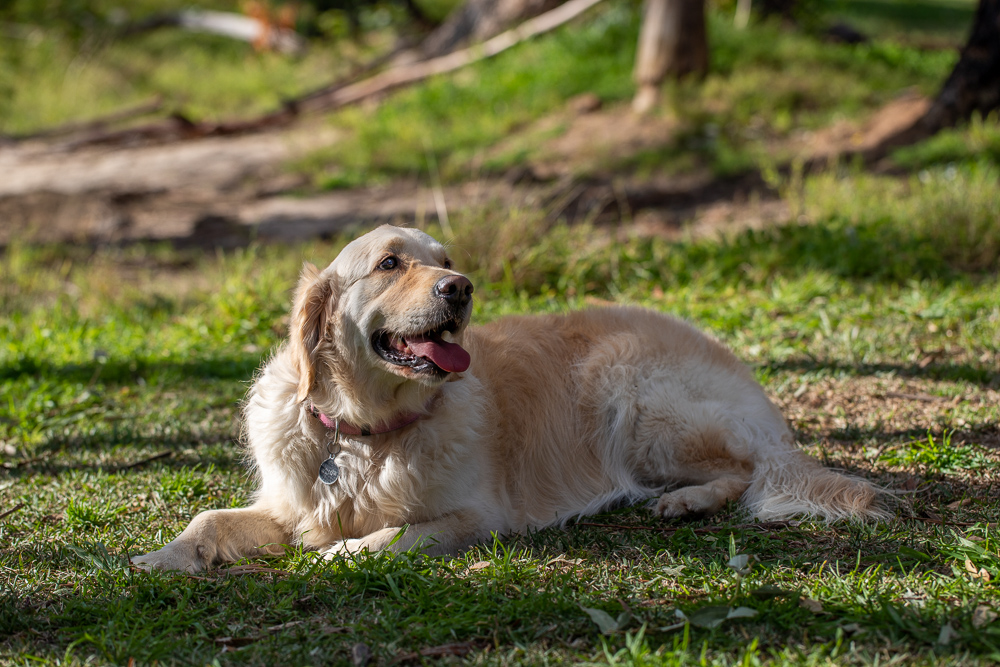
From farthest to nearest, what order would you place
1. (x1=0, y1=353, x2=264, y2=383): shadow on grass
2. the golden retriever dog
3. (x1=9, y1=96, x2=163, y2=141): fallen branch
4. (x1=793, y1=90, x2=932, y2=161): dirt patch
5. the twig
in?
(x1=9, y1=96, x2=163, y2=141): fallen branch → (x1=793, y1=90, x2=932, y2=161): dirt patch → (x1=0, y1=353, x2=264, y2=383): shadow on grass → the twig → the golden retriever dog

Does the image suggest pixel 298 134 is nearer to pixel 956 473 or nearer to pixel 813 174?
pixel 813 174

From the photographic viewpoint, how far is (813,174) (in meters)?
9.33

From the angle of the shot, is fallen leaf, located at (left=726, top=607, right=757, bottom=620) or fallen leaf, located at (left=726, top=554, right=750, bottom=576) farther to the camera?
fallen leaf, located at (left=726, top=554, right=750, bottom=576)

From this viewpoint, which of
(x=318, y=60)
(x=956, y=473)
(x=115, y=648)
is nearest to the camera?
(x=115, y=648)

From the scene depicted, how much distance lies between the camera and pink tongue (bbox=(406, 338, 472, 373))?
3207 mm

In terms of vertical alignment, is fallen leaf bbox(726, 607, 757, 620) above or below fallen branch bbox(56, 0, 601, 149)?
below

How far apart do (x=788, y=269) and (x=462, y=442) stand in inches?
164

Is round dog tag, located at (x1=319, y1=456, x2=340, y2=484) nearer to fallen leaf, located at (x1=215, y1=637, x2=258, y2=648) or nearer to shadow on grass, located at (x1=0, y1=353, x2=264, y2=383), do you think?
fallen leaf, located at (x1=215, y1=637, x2=258, y2=648)

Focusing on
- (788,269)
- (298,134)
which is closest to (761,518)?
(788,269)

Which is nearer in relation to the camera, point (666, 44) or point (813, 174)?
point (813, 174)

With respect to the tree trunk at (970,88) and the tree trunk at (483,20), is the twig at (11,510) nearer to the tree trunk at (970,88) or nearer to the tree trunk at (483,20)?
the tree trunk at (970,88)

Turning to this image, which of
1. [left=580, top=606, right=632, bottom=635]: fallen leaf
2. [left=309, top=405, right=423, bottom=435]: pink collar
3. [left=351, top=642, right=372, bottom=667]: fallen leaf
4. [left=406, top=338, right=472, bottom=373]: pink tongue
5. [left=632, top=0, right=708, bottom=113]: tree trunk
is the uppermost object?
[left=632, top=0, right=708, bottom=113]: tree trunk

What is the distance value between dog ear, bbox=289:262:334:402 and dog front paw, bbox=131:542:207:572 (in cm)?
73

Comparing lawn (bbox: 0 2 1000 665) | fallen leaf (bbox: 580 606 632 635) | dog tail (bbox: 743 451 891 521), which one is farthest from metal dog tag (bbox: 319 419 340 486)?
dog tail (bbox: 743 451 891 521)
